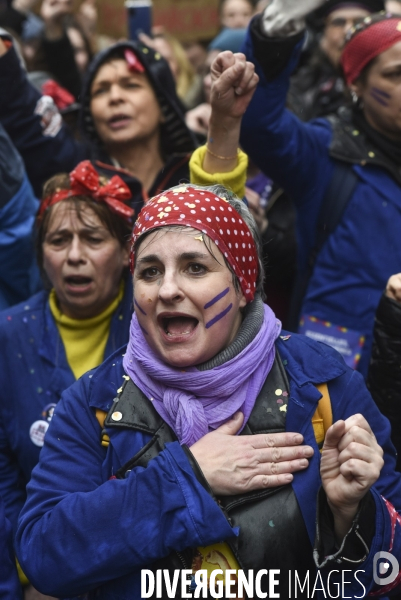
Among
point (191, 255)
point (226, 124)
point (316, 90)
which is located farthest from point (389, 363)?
point (316, 90)

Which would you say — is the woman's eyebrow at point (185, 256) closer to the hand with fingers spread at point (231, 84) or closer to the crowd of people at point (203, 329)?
the crowd of people at point (203, 329)

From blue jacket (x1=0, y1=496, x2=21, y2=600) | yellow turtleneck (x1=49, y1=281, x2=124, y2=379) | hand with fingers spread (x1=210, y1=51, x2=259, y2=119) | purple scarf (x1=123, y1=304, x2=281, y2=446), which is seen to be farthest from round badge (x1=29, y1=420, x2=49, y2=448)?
hand with fingers spread (x1=210, y1=51, x2=259, y2=119)

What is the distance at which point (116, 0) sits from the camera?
24.0 ft

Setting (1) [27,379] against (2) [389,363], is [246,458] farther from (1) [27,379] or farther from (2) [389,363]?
(1) [27,379]

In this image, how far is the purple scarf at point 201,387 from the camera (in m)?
2.24

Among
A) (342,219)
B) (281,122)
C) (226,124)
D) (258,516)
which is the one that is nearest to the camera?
(258,516)

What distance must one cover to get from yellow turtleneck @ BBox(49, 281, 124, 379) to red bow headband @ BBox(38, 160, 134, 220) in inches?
14.9

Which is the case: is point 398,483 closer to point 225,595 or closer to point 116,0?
point 225,595

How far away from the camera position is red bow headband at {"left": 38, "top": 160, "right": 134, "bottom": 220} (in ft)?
10.9

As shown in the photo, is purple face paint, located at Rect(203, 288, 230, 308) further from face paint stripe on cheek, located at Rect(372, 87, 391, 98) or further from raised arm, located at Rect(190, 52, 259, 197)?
face paint stripe on cheek, located at Rect(372, 87, 391, 98)

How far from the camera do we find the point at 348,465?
2047 millimetres

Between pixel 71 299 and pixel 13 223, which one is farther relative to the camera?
pixel 13 223

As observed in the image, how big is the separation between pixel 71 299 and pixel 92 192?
44cm

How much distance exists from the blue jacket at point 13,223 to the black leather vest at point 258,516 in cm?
156
